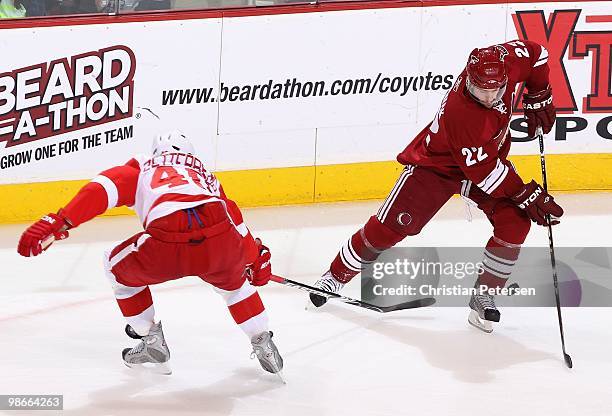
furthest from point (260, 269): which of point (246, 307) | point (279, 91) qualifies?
point (279, 91)

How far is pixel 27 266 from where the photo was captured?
5.09 meters

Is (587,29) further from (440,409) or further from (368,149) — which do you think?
(440,409)

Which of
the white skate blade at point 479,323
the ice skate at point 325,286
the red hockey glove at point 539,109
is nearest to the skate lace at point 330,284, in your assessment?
the ice skate at point 325,286

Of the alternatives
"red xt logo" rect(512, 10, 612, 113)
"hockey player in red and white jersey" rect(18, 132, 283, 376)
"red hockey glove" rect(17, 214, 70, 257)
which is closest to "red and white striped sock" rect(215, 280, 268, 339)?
"hockey player in red and white jersey" rect(18, 132, 283, 376)

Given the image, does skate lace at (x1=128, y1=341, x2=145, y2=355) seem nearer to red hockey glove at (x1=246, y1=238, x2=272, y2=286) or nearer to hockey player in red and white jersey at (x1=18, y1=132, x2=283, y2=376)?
hockey player in red and white jersey at (x1=18, y1=132, x2=283, y2=376)

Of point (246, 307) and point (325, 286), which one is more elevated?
point (246, 307)

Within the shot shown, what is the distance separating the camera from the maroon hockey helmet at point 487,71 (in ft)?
13.0

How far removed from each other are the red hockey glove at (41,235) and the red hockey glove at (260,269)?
677mm

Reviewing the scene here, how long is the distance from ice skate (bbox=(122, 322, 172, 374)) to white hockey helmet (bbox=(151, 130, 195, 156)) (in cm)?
60

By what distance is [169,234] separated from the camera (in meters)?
3.42

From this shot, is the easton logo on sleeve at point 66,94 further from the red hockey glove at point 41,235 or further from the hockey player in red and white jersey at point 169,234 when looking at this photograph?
the red hockey glove at point 41,235

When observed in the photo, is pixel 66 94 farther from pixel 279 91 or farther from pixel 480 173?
pixel 480 173

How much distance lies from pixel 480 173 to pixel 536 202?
9.3 inches

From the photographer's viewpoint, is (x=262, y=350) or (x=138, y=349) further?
(x=138, y=349)
